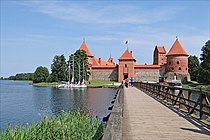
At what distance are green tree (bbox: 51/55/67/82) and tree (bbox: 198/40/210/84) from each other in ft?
104

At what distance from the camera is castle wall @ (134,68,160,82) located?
67.9 m

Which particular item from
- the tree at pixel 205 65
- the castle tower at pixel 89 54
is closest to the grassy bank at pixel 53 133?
the tree at pixel 205 65

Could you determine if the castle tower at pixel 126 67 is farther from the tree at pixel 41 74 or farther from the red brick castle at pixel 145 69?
the tree at pixel 41 74

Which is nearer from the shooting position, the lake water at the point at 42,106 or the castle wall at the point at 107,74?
the lake water at the point at 42,106

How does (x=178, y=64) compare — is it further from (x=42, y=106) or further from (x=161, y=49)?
(x=42, y=106)

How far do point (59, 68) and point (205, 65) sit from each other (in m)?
35.0

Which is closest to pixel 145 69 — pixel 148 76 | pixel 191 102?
pixel 148 76

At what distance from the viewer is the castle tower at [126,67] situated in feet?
223

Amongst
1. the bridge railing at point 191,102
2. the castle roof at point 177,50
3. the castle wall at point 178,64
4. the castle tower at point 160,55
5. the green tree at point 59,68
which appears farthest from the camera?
the castle tower at point 160,55

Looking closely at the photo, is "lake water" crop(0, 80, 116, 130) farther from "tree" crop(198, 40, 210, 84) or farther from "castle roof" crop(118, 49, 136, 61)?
"castle roof" crop(118, 49, 136, 61)

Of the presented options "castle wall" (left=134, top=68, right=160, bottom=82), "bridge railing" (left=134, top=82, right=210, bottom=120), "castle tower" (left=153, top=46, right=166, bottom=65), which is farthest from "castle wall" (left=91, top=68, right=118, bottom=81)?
"bridge railing" (left=134, top=82, right=210, bottom=120)

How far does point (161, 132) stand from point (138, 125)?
785mm

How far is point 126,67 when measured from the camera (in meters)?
68.3

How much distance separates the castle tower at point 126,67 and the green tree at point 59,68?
13553 mm
